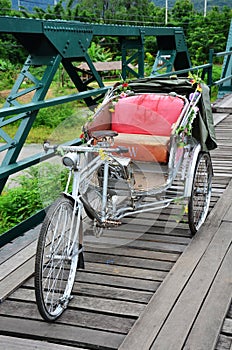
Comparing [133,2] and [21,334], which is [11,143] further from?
[133,2]

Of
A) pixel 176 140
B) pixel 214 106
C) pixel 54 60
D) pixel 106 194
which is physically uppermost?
pixel 54 60

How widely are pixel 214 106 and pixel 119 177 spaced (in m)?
5.81

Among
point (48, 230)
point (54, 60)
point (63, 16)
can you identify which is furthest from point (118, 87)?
point (63, 16)

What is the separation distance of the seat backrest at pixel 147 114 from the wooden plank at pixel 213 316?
1.30m

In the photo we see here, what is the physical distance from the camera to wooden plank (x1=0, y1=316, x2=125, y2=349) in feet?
8.33

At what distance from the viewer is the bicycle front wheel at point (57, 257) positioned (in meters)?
2.62

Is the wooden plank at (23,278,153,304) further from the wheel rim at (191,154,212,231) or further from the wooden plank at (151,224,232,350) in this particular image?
the wheel rim at (191,154,212,231)

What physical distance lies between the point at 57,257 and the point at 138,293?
51 centimetres

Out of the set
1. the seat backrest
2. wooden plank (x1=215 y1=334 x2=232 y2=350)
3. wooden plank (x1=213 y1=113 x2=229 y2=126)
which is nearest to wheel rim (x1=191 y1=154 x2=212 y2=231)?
the seat backrest

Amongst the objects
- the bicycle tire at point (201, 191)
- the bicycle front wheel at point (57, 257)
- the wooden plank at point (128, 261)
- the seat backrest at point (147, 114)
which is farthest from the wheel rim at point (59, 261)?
the seat backrest at point (147, 114)

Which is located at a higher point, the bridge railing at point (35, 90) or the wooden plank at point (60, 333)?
A: the bridge railing at point (35, 90)

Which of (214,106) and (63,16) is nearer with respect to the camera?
(214,106)

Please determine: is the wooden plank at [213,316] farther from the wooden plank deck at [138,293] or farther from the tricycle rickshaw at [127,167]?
the tricycle rickshaw at [127,167]

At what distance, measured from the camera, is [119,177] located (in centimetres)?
350
